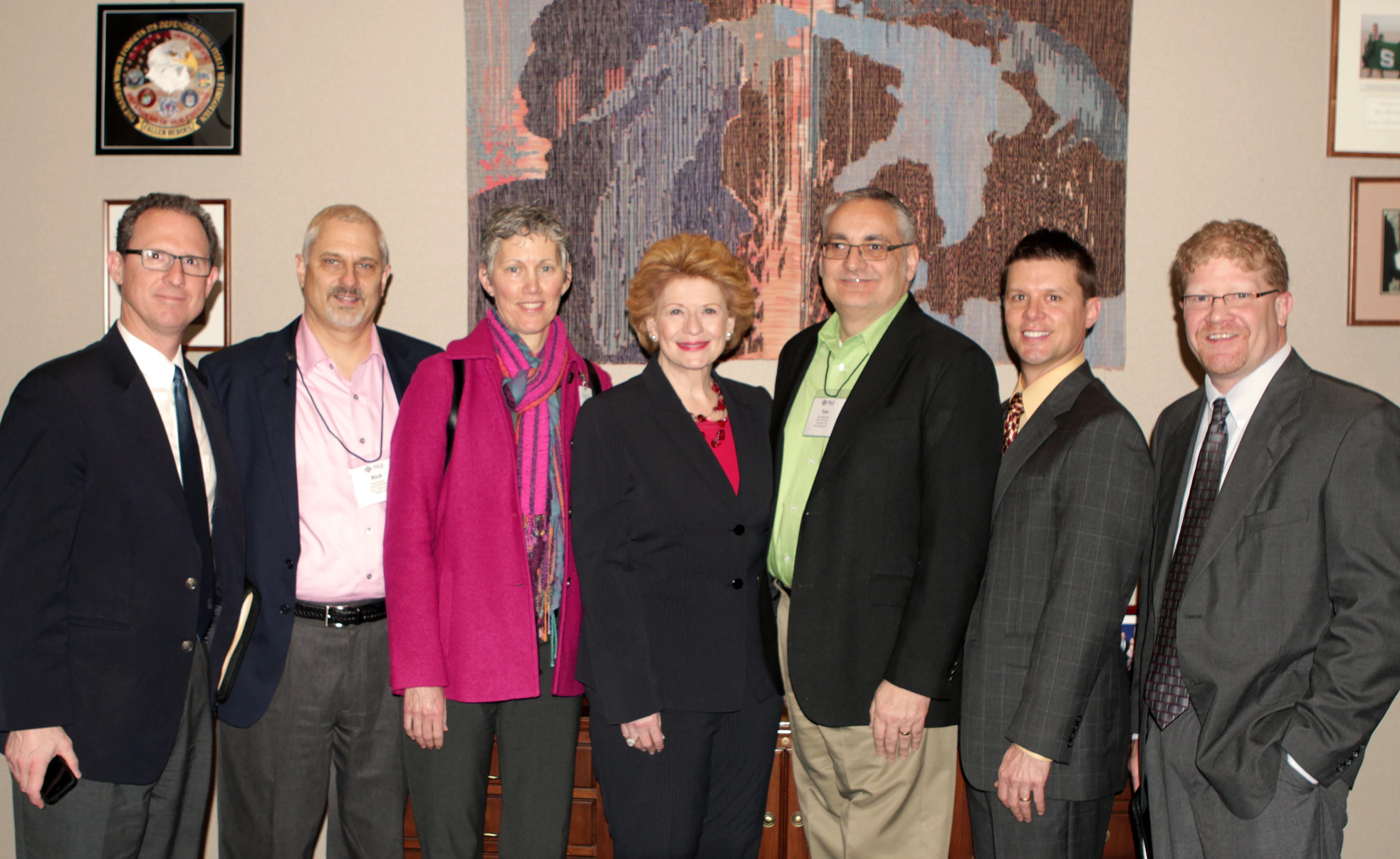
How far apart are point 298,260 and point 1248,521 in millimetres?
2670

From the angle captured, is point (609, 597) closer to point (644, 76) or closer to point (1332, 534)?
point (1332, 534)

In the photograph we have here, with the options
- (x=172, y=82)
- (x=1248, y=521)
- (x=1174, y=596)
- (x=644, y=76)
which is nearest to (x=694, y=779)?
(x=1174, y=596)

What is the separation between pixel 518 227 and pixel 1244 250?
1.86 m

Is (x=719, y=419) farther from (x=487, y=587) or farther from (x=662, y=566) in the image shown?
(x=487, y=587)

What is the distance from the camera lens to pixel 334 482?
239 centimetres

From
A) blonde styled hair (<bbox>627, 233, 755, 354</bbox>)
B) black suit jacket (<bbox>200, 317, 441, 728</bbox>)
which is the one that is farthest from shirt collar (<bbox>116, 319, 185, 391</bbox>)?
blonde styled hair (<bbox>627, 233, 755, 354</bbox>)

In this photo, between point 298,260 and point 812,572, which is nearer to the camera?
point 812,572

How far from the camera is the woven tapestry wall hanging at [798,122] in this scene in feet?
10.7

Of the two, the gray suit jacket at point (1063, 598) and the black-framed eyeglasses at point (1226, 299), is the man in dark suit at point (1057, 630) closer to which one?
the gray suit jacket at point (1063, 598)

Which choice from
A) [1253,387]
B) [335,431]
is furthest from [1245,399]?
[335,431]

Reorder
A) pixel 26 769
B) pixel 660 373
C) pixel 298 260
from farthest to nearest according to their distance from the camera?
1. pixel 298 260
2. pixel 660 373
3. pixel 26 769

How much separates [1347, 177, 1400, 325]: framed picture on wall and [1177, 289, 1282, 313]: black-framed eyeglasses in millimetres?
1832

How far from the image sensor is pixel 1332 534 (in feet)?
6.09

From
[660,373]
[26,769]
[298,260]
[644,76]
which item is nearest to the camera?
[26,769]
